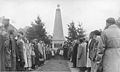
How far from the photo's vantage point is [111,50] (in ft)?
26.5

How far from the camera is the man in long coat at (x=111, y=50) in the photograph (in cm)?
809

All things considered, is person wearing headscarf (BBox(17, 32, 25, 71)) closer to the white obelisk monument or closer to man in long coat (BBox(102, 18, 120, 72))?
man in long coat (BBox(102, 18, 120, 72))

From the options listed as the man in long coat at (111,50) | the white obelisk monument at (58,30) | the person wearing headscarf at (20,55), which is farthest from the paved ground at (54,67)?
the white obelisk monument at (58,30)

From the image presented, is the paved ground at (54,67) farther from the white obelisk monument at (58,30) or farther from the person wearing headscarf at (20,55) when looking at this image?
the white obelisk monument at (58,30)

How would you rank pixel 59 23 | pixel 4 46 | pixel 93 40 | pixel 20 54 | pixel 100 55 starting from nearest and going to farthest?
1. pixel 100 55
2. pixel 4 46
3. pixel 93 40
4. pixel 20 54
5. pixel 59 23

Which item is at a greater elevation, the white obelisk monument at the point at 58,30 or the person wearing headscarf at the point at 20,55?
the white obelisk monument at the point at 58,30

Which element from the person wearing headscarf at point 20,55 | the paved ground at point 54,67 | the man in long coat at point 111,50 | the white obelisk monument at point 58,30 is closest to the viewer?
the man in long coat at point 111,50

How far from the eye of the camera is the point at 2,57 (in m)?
9.79

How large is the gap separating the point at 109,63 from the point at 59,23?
9247 centimetres

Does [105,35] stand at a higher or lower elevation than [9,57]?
higher

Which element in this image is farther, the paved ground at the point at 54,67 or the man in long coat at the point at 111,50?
the paved ground at the point at 54,67

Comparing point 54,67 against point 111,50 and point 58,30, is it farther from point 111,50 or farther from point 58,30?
point 58,30

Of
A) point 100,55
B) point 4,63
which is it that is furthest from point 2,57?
point 100,55

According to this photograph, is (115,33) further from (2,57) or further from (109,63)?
(2,57)
